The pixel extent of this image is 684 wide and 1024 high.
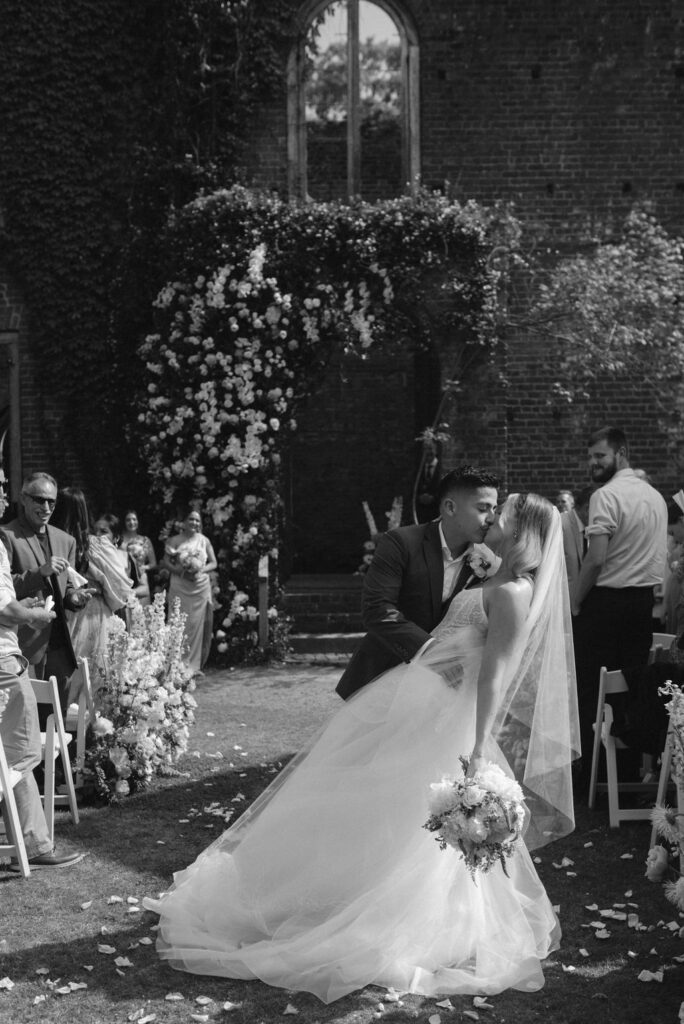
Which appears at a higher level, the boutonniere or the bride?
the boutonniere

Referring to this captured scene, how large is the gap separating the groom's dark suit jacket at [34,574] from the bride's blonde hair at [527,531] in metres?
3.06

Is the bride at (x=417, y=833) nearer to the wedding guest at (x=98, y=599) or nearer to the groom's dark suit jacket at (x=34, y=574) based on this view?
the groom's dark suit jacket at (x=34, y=574)

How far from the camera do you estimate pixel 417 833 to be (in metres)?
4.19

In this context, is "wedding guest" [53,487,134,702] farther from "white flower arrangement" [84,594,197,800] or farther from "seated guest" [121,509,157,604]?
"seated guest" [121,509,157,604]

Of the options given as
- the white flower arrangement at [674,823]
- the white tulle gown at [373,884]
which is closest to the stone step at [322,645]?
the white tulle gown at [373,884]

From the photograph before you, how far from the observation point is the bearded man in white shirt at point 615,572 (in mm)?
6559

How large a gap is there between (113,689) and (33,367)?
7.15 metres

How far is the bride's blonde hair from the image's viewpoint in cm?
405

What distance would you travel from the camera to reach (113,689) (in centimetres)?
662

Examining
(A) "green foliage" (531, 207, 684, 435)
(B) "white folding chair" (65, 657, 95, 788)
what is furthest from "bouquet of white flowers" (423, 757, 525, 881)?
(A) "green foliage" (531, 207, 684, 435)

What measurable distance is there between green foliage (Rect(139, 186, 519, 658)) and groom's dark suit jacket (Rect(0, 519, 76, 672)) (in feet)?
15.9

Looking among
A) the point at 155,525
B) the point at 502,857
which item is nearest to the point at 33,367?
the point at 155,525

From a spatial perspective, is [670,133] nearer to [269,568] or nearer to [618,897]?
[269,568]

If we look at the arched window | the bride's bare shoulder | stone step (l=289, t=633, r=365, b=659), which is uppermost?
the arched window
